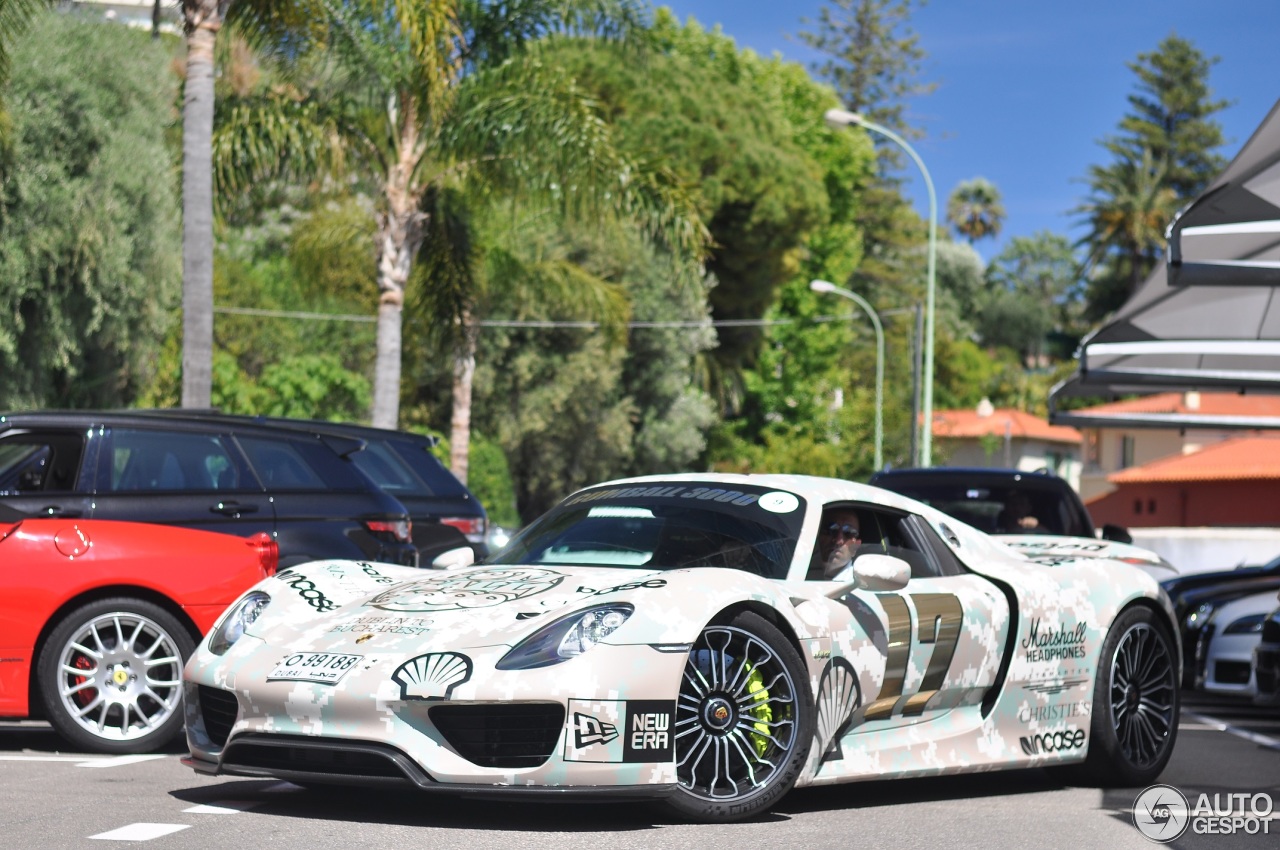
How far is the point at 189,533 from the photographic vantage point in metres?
8.89

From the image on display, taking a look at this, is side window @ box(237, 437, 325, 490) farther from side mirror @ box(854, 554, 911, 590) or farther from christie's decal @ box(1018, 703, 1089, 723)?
christie's decal @ box(1018, 703, 1089, 723)

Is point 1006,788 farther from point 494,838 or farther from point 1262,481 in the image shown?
point 1262,481

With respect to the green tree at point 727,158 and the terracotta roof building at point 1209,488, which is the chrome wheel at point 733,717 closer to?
the green tree at point 727,158

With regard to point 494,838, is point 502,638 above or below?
above

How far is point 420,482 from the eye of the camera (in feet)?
41.7

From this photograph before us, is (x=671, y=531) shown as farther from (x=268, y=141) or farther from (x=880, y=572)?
(x=268, y=141)

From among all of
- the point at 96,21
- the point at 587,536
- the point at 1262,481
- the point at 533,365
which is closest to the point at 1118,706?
the point at 587,536

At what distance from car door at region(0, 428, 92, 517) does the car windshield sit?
2.53 metres

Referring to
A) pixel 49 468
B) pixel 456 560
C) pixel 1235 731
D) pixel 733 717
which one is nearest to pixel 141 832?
pixel 456 560

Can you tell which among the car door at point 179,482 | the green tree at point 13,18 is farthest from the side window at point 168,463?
the green tree at point 13,18

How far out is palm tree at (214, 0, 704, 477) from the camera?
20.1 m

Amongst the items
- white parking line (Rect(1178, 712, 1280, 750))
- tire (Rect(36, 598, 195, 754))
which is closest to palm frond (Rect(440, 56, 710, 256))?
white parking line (Rect(1178, 712, 1280, 750))

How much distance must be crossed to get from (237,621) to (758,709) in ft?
6.82

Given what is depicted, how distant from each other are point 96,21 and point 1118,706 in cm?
2349
